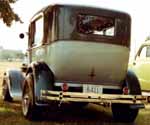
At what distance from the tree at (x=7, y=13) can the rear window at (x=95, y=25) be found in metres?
4.04

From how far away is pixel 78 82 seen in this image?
974 centimetres

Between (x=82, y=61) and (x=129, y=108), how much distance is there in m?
1.69

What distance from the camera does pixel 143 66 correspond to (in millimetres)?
14438

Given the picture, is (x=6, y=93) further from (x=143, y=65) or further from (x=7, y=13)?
(x=143, y=65)

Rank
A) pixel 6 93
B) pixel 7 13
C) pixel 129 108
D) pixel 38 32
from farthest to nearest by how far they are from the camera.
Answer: pixel 7 13, pixel 6 93, pixel 38 32, pixel 129 108

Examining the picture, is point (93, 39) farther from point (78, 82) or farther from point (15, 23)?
point (15, 23)

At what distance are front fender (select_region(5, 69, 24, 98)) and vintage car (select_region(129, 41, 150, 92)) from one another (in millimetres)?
4467

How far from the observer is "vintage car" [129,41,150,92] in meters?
14.3

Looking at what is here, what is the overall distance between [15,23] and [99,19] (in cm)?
722

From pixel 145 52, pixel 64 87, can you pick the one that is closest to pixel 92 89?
pixel 64 87

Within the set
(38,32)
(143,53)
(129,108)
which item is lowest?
(129,108)

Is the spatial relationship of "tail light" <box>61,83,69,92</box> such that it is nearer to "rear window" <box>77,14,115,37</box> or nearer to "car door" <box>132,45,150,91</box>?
"rear window" <box>77,14,115,37</box>

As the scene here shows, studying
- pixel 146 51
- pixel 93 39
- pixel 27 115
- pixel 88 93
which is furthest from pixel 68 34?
pixel 146 51

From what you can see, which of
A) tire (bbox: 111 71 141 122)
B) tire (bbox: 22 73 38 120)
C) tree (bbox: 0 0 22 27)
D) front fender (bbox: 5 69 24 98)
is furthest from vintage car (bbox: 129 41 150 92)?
tire (bbox: 22 73 38 120)
